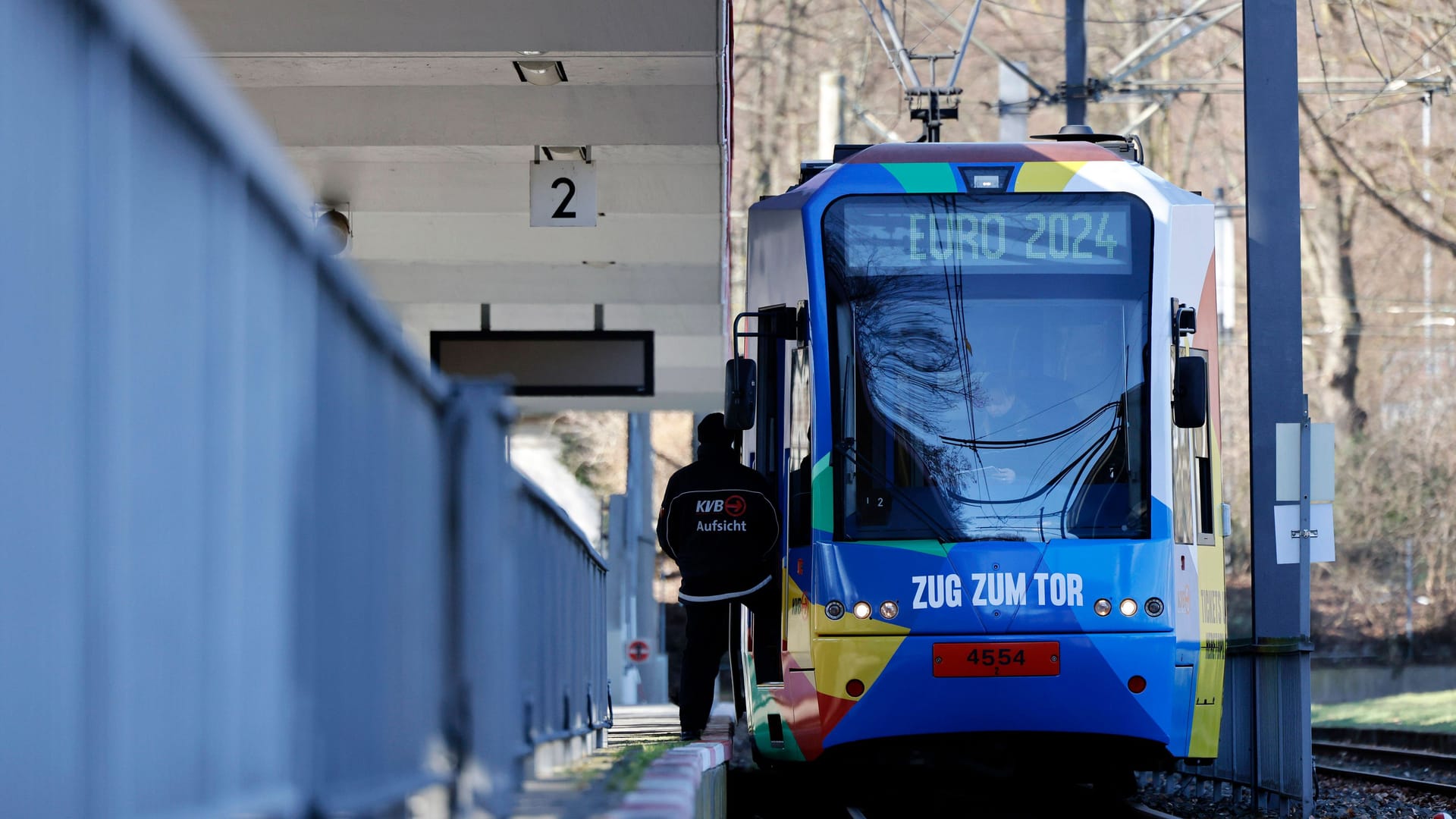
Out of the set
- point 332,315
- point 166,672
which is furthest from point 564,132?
point 166,672

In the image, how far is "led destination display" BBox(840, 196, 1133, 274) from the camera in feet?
31.2

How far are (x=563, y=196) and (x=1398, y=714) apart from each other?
681 inches

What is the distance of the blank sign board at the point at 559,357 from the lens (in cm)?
1695

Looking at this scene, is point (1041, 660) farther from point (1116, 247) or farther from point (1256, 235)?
point (1256, 235)

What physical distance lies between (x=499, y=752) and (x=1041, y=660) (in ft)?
16.8

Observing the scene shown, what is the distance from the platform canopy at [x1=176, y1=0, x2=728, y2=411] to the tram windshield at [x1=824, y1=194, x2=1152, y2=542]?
1699 millimetres

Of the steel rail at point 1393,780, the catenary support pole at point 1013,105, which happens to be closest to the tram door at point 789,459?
the steel rail at point 1393,780

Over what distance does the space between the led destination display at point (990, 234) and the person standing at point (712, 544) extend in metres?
1.25

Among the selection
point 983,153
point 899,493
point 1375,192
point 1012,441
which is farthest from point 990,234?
point 1375,192

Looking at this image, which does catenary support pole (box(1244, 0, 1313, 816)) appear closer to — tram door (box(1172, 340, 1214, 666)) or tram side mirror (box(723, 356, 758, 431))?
tram door (box(1172, 340, 1214, 666))

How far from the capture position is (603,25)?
10.4m

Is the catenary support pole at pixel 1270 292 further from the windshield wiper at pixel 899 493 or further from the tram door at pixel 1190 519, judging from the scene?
the windshield wiper at pixel 899 493

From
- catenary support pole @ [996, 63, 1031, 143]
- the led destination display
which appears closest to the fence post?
the led destination display

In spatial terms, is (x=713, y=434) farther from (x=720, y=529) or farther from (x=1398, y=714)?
(x=1398, y=714)
